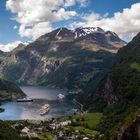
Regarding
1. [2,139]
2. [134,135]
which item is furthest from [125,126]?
[2,139]

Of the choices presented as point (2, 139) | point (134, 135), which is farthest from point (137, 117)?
point (2, 139)

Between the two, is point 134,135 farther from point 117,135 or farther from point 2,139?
point 2,139

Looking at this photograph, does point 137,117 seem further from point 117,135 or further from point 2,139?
point 2,139

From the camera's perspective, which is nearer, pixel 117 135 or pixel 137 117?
pixel 137 117

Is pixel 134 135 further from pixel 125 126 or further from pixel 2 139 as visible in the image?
pixel 2 139

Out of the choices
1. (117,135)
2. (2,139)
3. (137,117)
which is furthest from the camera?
(2,139)

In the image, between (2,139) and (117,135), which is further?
(2,139)

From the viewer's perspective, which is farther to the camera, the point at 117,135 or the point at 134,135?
the point at 117,135

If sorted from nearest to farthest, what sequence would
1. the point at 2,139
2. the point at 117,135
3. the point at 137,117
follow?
1. the point at 137,117
2. the point at 117,135
3. the point at 2,139
